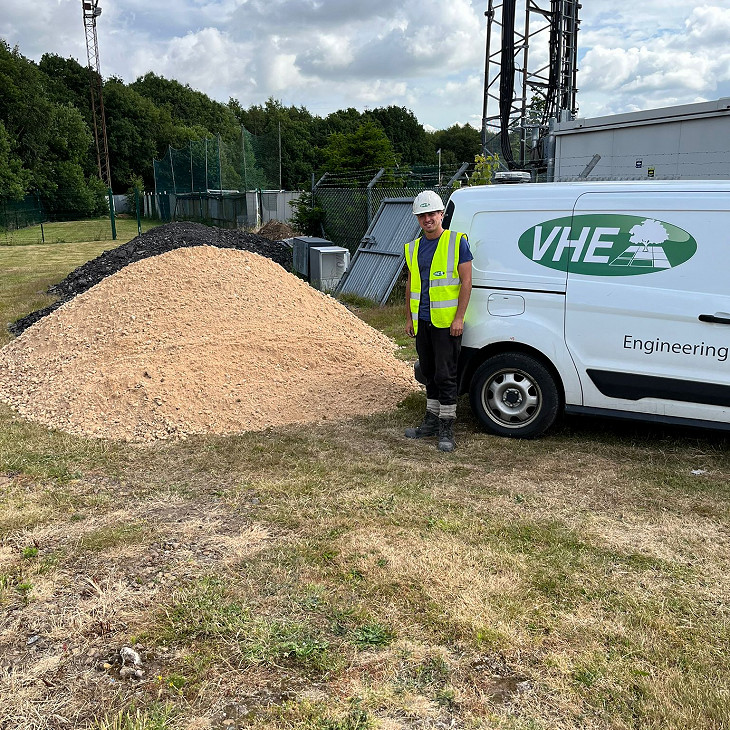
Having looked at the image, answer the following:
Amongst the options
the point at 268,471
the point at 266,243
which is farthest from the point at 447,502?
the point at 266,243

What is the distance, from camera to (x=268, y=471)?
5.17m

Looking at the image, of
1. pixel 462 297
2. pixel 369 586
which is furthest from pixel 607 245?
pixel 369 586

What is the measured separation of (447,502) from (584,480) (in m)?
1.13

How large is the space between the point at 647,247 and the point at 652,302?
426mm

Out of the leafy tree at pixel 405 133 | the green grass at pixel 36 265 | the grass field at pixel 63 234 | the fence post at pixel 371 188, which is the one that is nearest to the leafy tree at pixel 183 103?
the leafy tree at pixel 405 133

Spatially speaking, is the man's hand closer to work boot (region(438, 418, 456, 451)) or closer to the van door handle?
work boot (region(438, 418, 456, 451))

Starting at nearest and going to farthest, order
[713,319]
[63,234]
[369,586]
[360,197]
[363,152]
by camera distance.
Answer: [369,586] → [713,319] → [360,197] → [363,152] → [63,234]

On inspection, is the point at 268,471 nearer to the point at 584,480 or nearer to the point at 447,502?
the point at 447,502

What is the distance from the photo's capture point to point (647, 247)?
200 inches

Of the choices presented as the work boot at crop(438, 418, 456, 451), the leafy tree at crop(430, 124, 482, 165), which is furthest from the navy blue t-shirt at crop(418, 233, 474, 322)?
the leafy tree at crop(430, 124, 482, 165)

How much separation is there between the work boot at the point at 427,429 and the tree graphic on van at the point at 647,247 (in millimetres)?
2076

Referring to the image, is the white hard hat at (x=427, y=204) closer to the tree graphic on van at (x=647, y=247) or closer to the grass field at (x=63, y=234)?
the tree graphic on van at (x=647, y=247)

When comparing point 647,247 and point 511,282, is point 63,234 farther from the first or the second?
point 647,247

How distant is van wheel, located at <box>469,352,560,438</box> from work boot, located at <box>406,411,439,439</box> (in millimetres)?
373
